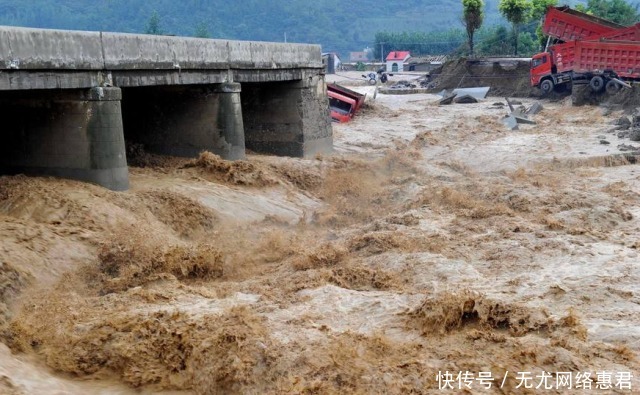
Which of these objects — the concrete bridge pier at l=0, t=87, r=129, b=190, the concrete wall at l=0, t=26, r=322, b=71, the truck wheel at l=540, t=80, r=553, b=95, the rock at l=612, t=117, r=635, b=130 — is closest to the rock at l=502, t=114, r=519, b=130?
the rock at l=612, t=117, r=635, b=130

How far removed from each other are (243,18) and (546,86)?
10919 centimetres

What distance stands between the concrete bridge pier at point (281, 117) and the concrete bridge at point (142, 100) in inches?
0.8

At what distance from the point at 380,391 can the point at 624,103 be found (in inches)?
861

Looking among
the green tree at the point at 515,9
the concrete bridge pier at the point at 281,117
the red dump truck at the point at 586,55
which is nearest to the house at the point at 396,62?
the green tree at the point at 515,9

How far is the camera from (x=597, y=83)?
1025 inches

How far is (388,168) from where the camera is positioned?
1623 cm

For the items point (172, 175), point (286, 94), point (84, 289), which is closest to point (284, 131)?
point (286, 94)

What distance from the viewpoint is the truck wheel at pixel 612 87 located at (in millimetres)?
25438

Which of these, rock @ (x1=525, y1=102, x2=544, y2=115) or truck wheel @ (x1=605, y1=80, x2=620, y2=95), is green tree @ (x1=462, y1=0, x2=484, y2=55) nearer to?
rock @ (x1=525, y1=102, x2=544, y2=115)

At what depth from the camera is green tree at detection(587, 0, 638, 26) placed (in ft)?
150

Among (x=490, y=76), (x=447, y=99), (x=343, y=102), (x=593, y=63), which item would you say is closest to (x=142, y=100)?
(x=343, y=102)

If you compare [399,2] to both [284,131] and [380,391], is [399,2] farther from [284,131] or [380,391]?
[380,391]

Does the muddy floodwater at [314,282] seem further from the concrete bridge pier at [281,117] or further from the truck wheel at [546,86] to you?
the truck wheel at [546,86]

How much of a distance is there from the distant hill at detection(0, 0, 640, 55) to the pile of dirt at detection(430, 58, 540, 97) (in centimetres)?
8200
